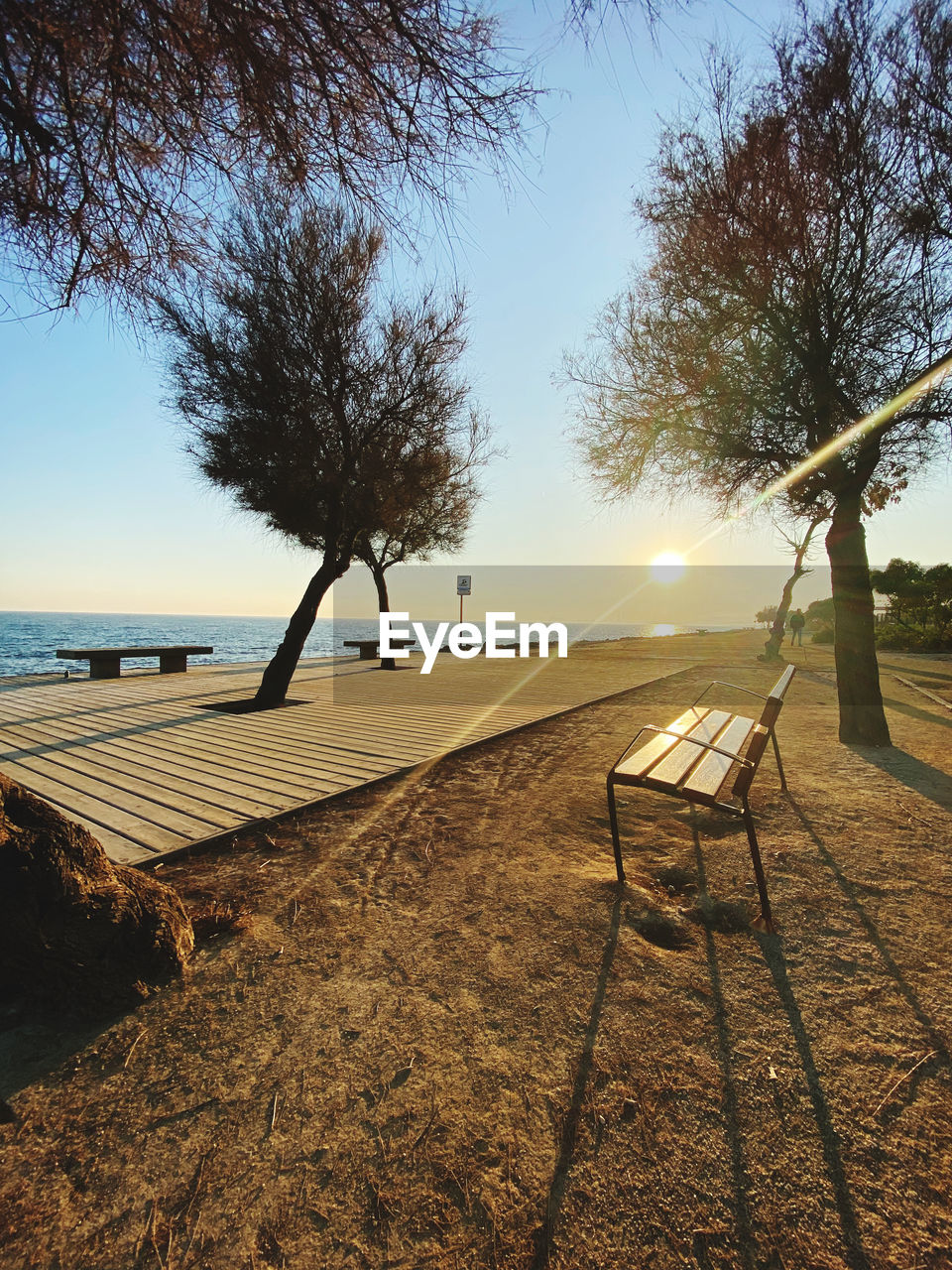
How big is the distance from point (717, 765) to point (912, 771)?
11.7 feet

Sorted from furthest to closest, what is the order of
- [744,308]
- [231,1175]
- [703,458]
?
[703,458] → [744,308] → [231,1175]

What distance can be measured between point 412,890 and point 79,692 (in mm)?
9170

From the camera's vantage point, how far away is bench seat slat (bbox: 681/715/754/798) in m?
2.96

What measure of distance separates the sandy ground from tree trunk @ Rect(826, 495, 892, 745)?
144 inches

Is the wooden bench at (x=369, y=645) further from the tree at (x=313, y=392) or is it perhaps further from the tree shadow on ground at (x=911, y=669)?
the tree shadow on ground at (x=911, y=669)

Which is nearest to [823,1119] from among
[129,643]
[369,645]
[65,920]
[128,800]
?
[65,920]

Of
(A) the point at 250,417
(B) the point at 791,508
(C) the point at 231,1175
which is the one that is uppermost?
(A) the point at 250,417

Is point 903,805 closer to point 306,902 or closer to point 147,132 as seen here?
point 306,902

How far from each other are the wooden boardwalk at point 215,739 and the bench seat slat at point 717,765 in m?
2.83

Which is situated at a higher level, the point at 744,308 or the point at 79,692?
the point at 744,308

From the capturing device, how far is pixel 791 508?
780 cm

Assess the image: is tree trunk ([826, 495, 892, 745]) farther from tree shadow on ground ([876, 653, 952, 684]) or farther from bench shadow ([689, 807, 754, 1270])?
tree shadow on ground ([876, 653, 952, 684])

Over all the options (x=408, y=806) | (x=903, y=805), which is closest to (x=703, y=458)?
(x=903, y=805)

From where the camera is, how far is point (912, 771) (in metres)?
5.62
